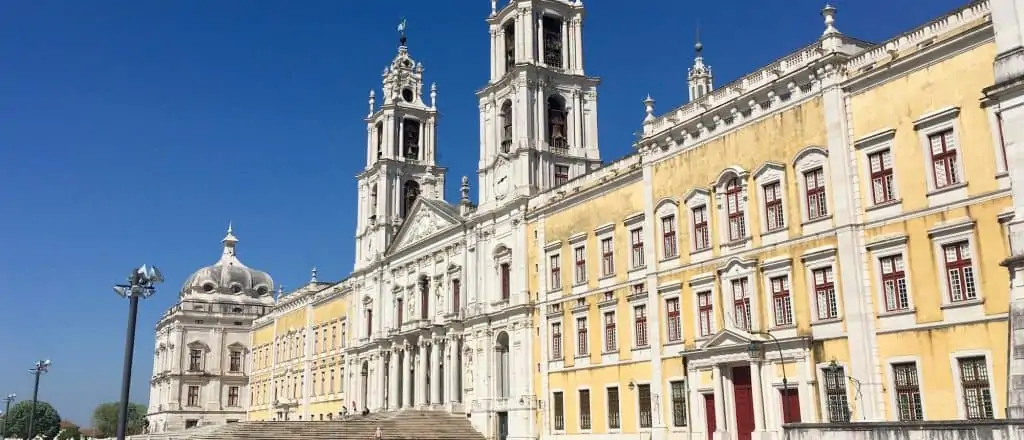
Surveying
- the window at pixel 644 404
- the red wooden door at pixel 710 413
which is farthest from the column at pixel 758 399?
the window at pixel 644 404

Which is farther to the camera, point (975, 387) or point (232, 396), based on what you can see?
point (232, 396)

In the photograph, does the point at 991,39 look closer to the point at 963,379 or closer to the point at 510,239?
the point at 963,379

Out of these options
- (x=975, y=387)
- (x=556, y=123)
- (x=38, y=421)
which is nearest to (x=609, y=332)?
(x=556, y=123)

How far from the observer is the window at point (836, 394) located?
26.5 meters

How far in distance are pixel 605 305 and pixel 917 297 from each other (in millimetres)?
14091

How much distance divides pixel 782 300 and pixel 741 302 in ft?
5.75

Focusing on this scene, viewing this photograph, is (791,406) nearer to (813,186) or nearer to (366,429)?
(813,186)

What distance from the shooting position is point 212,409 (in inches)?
3371

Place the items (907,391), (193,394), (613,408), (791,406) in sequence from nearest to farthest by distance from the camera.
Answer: (907,391) → (791,406) → (613,408) → (193,394)

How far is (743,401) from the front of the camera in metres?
29.9

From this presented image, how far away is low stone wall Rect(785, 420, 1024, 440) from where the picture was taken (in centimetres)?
1644

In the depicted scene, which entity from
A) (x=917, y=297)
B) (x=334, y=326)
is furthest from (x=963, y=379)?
(x=334, y=326)

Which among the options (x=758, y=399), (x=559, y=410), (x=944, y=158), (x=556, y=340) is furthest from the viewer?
(x=556, y=340)

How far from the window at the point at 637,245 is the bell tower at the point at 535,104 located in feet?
28.3
